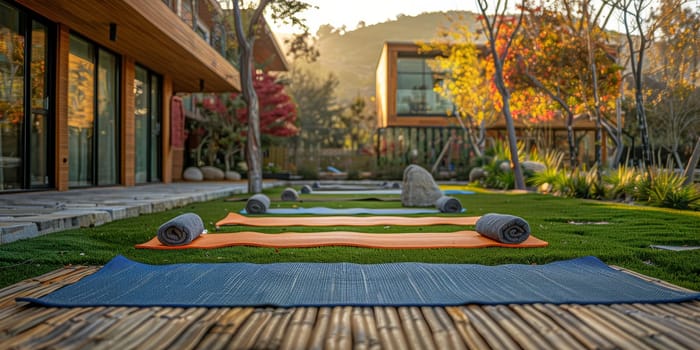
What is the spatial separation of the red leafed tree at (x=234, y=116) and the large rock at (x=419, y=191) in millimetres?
9085

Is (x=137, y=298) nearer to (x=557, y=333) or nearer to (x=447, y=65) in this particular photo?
(x=557, y=333)

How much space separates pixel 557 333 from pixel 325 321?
0.79m

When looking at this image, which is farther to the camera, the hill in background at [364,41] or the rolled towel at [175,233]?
the hill in background at [364,41]

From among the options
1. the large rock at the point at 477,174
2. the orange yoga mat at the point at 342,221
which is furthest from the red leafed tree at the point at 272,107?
the orange yoga mat at the point at 342,221

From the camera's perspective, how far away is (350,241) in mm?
3779

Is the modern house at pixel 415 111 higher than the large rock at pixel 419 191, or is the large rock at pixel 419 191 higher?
the modern house at pixel 415 111

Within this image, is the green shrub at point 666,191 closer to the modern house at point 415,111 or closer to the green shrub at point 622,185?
the green shrub at point 622,185

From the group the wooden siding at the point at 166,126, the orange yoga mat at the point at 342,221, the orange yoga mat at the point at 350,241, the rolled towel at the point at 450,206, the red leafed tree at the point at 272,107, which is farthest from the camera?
the red leafed tree at the point at 272,107

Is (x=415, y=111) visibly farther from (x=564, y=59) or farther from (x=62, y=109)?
(x=62, y=109)

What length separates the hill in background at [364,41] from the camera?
63.2 metres

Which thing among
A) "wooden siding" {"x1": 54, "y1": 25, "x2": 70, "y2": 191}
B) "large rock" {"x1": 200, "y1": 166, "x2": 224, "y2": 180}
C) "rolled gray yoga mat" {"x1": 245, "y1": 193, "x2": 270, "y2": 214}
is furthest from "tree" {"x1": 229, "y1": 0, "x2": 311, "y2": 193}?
"large rock" {"x1": 200, "y1": 166, "x2": 224, "y2": 180}

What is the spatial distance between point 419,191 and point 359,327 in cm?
554

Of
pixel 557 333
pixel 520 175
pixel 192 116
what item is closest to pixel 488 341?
pixel 557 333

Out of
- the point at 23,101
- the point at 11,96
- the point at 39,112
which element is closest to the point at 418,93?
the point at 39,112
